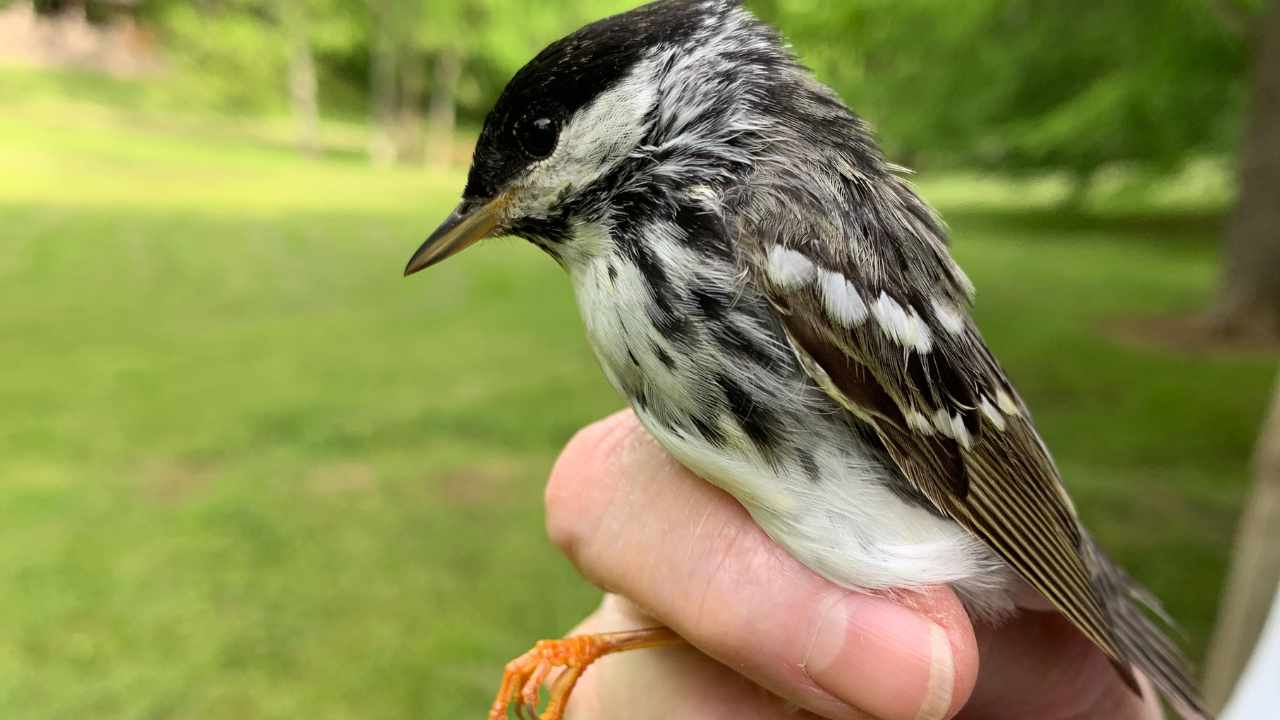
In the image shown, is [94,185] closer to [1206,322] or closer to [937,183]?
[1206,322]

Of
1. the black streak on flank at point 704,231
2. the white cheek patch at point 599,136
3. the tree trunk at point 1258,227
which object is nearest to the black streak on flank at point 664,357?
the black streak on flank at point 704,231

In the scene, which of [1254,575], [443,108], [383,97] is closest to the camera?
[1254,575]

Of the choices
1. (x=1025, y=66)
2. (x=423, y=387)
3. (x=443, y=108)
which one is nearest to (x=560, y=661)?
(x=423, y=387)

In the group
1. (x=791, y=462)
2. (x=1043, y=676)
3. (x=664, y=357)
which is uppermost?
(x=664, y=357)

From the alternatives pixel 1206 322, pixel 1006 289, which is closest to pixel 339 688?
pixel 1206 322

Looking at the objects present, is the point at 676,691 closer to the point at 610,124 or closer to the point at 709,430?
the point at 709,430

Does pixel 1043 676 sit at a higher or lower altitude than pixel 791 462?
lower

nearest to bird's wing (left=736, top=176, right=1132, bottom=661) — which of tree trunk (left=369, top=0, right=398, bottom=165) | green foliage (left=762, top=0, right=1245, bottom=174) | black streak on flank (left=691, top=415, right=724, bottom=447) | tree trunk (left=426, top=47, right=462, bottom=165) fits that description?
black streak on flank (left=691, top=415, right=724, bottom=447)
